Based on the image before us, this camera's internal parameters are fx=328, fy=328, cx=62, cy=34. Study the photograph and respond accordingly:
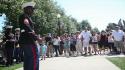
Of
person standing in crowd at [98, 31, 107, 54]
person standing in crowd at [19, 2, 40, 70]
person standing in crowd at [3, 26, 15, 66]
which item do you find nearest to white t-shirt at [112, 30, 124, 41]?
person standing in crowd at [98, 31, 107, 54]

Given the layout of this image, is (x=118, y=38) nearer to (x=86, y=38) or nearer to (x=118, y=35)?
(x=118, y=35)

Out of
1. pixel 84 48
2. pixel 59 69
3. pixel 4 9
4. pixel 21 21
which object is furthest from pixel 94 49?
pixel 21 21

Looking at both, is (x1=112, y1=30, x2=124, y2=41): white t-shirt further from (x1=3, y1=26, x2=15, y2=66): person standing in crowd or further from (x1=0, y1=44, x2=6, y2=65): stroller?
(x1=3, y1=26, x2=15, y2=66): person standing in crowd

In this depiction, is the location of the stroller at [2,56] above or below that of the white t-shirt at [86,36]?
below

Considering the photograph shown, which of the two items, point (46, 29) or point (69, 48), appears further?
point (46, 29)

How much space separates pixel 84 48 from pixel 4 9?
1094cm

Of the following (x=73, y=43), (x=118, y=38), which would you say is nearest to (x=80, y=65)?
(x=118, y=38)

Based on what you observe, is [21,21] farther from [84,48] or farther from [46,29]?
[46,29]

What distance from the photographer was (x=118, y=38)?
21328 mm

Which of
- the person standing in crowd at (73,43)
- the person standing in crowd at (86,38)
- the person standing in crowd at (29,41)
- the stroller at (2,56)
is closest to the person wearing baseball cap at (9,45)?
the stroller at (2,56)

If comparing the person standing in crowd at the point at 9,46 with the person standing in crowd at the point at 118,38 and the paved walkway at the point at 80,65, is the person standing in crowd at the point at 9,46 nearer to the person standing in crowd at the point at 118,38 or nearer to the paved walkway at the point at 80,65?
the paved walkway at the point at 80,65

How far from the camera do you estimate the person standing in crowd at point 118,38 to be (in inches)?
831

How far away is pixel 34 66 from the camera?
7496 millimetres

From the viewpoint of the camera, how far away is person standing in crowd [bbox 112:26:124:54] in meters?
21.1
